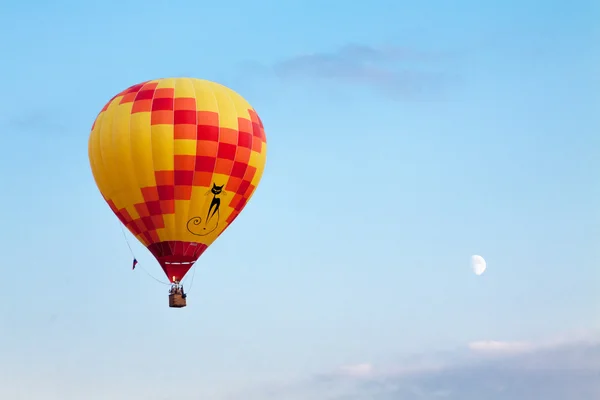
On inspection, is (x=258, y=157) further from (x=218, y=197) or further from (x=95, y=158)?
(x=95, y=158)

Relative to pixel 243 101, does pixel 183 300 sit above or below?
below

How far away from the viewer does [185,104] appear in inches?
2108

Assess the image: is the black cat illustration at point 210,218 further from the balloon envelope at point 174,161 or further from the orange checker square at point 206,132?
the orange checker square at point 206,132

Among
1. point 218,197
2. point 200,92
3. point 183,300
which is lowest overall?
point 183,300

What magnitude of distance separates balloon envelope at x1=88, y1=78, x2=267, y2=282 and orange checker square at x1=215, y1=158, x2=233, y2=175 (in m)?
0.04

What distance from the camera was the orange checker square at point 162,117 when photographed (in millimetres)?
53188

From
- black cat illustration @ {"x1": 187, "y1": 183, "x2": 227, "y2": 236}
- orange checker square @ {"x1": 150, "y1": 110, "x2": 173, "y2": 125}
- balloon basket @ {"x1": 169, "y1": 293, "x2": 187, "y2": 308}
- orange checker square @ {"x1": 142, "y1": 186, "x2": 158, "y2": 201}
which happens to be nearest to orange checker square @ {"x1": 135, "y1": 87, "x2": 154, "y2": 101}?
orange checker square @ {"x1": 150, "y1": 110, "x2": 173, "y2": 125}

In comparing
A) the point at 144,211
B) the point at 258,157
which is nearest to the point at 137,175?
the point at 144,211

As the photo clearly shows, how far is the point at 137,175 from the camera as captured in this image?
53.3 metres

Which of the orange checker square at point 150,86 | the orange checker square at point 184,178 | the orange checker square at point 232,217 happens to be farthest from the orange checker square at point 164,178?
the orange checker square at point 150,86

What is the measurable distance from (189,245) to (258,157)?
4.26 metres

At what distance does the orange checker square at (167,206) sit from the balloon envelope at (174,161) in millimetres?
36

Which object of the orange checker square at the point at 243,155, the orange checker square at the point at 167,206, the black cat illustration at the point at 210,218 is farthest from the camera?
the orange checker square at the point at 243,155

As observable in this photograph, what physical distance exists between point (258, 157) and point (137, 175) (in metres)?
4.75
